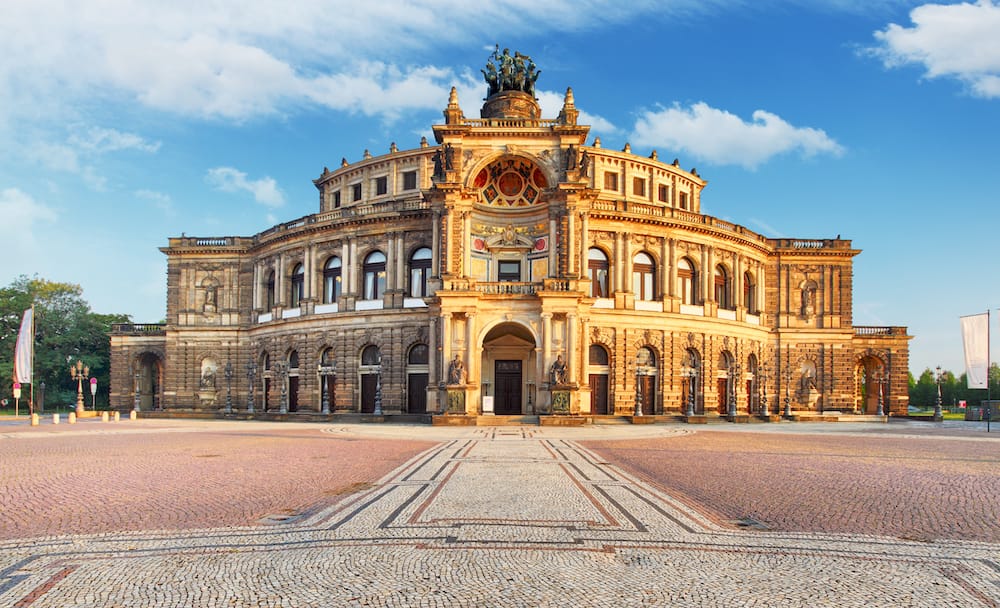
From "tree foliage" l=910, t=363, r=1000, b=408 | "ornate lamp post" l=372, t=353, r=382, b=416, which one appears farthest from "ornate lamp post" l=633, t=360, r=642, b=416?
"tree foliage" l=910, t=363, r=1000, b=408

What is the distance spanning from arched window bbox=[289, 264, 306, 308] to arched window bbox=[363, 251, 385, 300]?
6476 millimetres

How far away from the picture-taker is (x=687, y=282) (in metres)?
53.0

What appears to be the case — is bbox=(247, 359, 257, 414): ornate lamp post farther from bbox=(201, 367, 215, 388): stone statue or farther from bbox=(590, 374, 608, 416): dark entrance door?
bbox=(590, 374, 608, 416): dark entrance door

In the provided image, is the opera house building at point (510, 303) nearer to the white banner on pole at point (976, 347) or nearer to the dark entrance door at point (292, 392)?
the dark entrance door at point (292, 392)

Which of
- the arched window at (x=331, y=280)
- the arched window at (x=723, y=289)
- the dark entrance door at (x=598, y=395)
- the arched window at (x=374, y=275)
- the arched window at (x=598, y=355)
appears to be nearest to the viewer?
the dark entrance door at (x=598, y=395)

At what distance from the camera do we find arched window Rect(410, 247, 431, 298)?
1983 inches

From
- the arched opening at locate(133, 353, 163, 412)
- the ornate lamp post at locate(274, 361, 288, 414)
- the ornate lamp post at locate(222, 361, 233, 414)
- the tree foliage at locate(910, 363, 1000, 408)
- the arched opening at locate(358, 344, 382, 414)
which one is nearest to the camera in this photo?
the arched opening at locate(358, 344, 382, 414)

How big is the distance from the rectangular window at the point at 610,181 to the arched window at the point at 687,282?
776 centimetres

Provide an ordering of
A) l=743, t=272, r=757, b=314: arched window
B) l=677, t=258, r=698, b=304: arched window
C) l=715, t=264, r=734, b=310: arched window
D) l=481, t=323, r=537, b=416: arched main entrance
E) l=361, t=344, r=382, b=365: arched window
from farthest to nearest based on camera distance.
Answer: l=743, t=272, r=757, b=314: arched window, l=715, t=264, r=734, b=310: arched window, l=677, t=258, r=698, b=304: arched window, l=361, t=344, r=382, b=365: arched window, l=481, t=323, r=537, b=416: arched main entrance

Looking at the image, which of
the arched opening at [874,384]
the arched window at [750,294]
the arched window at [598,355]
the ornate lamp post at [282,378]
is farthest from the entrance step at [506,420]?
the arched opening at [874,384]

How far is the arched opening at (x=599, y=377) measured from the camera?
49.0 m

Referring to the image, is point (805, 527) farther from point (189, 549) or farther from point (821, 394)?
point (821, 394)

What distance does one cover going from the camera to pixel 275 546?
9305mm

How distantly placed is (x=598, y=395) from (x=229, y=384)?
1170 inches
